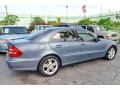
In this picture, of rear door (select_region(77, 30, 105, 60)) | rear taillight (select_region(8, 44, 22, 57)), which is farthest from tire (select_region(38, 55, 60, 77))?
rear door (select_region(77, 30, 105, 60))

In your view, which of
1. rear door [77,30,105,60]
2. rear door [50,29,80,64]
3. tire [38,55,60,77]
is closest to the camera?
tire [38,55,60,77]

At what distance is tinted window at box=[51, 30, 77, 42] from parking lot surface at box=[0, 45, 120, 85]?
3.40 feet

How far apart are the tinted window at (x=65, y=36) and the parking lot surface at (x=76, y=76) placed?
3.40 feet

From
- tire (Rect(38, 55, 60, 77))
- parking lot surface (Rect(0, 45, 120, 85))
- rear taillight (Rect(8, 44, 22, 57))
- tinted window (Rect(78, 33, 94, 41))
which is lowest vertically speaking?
parking lot surface (Rect(0, 45, 120, 85))

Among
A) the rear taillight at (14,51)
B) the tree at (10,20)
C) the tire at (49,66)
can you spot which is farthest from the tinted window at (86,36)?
the tree at (10,20)

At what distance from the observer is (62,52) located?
17.4 ft

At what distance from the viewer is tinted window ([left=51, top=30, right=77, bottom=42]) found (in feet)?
17.4

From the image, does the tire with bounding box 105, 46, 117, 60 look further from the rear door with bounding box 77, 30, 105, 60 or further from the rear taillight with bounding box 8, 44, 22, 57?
the rear taillight with bounding box 8, 44, 22, 57

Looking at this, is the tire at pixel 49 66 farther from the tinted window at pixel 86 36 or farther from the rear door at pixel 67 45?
the tinted window at pixel 86 36

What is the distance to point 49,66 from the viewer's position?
5.14 metres

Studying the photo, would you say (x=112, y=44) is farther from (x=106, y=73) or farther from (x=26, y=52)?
(x=26, y=52)

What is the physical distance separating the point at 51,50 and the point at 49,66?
49 centimetres

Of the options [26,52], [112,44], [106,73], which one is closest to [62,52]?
[26,52]
